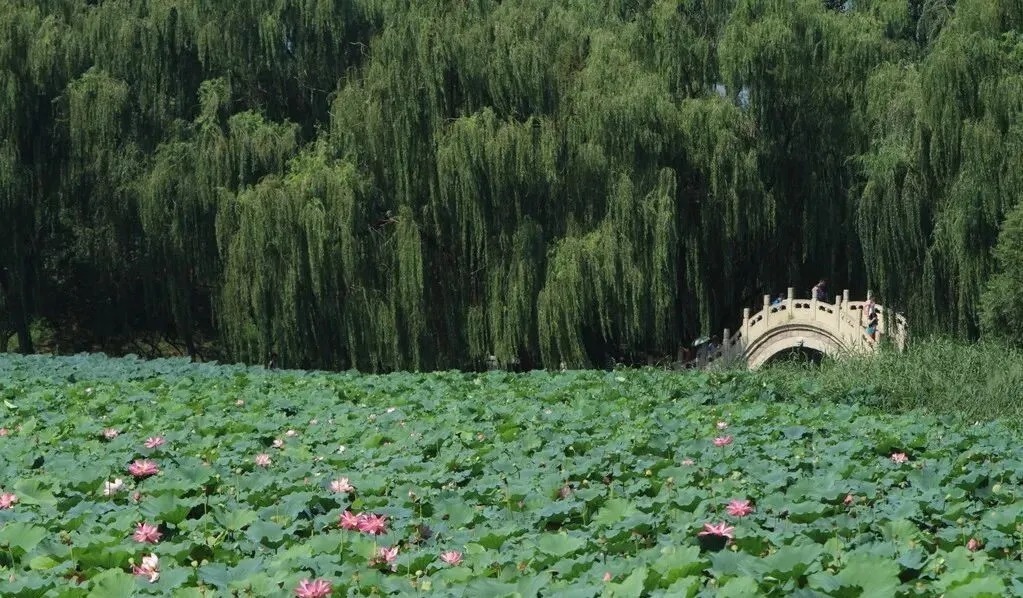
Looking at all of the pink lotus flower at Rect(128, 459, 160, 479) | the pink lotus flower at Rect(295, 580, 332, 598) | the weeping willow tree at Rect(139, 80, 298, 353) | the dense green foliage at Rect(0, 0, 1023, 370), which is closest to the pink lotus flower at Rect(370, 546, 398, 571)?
the pink lotus flower at Rect(295, 580, 332, 598)

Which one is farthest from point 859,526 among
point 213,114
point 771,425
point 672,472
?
point 213,114

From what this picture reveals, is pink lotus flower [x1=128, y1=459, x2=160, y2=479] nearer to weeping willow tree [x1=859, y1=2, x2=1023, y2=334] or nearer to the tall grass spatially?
the tall grass

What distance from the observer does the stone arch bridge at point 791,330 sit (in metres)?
19.9

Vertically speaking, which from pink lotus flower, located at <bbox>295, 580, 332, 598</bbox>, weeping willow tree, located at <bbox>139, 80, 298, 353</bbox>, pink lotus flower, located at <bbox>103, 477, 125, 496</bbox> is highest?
weeping willow tree, located at <bbox>139, 80, 298, 353</bbox>

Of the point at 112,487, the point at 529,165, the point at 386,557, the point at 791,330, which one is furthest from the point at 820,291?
the point at 386,557

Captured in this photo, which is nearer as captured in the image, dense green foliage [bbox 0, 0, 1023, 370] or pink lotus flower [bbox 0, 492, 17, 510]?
pink lotus flower [bbox 0, 492, 17, 510]

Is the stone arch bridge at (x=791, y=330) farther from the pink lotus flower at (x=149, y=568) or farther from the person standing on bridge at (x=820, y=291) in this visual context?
the pink lotus flower at (x=149, y=568)

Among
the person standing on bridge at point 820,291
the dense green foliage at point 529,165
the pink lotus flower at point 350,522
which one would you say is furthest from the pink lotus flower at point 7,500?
the person standing on bridge at point 820,291

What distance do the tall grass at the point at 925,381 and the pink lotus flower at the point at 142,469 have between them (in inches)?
261

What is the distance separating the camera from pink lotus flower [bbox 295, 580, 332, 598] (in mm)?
3848

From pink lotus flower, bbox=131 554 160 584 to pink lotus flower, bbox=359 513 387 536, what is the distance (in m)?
0.67

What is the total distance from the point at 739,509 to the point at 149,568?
6.06 ft

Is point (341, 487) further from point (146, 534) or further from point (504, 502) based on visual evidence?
point (146, 534)

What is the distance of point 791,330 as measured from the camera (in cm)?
2064
